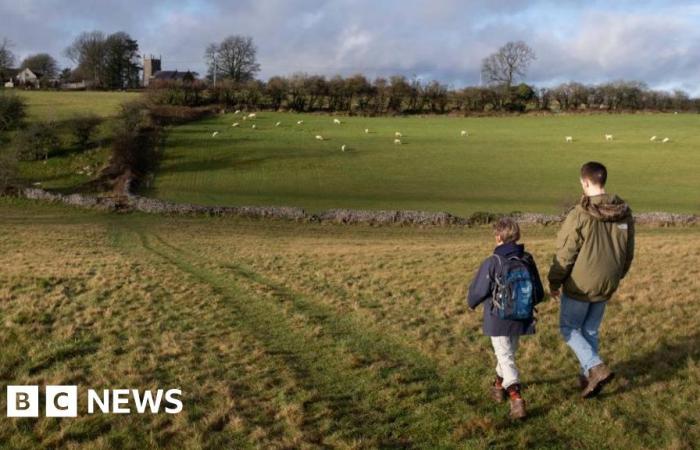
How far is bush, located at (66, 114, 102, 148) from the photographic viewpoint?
172 ft

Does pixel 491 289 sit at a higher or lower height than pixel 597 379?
higher

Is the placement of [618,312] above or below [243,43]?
below

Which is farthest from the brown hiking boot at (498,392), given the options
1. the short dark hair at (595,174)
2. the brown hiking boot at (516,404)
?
the short dark hair at (595,174)

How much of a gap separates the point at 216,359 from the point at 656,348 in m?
6.07

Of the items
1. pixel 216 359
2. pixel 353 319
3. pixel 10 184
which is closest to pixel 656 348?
pixel 353 319

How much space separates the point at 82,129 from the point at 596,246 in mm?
53295

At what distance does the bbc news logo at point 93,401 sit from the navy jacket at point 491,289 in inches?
138

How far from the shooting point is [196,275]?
1527 centimetres

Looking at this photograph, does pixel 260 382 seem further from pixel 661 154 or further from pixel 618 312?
pixel 661 154

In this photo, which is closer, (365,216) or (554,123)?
(365,216)

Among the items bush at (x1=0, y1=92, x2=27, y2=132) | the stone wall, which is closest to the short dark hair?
the stone wall

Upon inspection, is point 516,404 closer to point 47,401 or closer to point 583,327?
point 583,327

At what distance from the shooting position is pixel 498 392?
684 cm

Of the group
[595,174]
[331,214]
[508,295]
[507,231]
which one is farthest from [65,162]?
[595,174]
